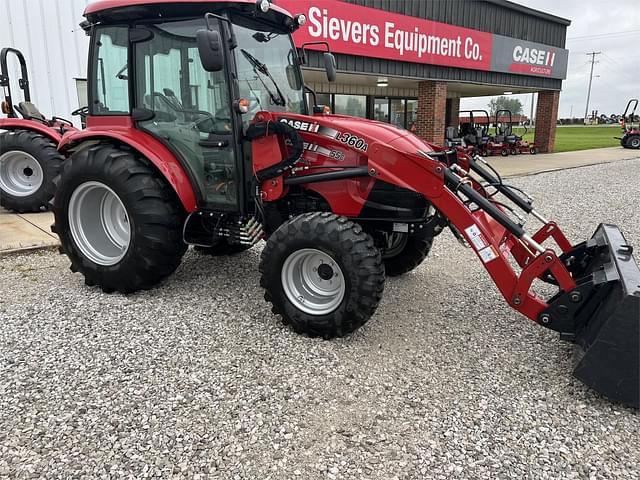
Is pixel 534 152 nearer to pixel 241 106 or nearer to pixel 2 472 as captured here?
pixel 241 106

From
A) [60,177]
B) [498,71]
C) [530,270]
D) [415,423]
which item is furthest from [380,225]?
[498,71]

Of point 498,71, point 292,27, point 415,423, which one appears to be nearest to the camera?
point 415,423

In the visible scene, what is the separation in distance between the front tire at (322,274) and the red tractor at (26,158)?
16.4 ft

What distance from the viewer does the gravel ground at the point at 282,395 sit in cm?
230

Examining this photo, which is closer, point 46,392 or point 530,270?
point 46,392

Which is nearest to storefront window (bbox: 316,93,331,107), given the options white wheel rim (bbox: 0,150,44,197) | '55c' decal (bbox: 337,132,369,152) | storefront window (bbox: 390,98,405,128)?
storefront window (bbox: 390,98,405,128)

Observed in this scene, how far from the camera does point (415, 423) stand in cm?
259

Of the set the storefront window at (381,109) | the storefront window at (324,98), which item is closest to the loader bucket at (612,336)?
the storefront window at (324,98)

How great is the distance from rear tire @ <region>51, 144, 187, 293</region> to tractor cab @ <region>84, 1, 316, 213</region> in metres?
0.30

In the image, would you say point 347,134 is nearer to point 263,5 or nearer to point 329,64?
point 263,5

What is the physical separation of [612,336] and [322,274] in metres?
1.80

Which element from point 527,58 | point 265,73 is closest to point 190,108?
point 265,73

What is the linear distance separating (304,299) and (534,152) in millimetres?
18926

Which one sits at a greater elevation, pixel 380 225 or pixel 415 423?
pixel 380 225
